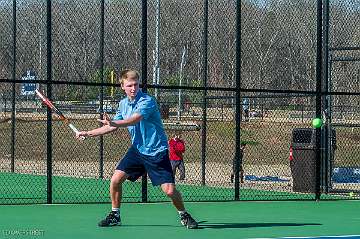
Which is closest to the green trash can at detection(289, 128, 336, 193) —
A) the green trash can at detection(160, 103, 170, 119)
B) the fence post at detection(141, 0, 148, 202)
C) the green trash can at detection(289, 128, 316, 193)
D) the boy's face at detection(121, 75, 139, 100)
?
the green trash can at detection(289, 128, 316, 193)

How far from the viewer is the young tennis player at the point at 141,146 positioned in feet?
36.8

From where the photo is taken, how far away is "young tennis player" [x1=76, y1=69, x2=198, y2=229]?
1123cm

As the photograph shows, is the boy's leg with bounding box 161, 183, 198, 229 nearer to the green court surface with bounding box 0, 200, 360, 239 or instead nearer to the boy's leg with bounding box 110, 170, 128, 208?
the green court surface with bounding box 0, 200, 360, 239

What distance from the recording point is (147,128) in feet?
37.4

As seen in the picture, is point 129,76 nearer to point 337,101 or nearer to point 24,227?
point 24,227

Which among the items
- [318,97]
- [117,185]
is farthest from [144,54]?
[117,185]

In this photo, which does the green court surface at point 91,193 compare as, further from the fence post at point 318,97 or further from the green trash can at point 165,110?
the green trash can at point 165,110

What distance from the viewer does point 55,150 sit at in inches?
1129

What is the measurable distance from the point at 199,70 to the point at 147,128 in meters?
8.36

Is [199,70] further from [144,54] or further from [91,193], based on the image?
[144,54]

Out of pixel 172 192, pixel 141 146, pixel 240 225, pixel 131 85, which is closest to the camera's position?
pixel 131 85

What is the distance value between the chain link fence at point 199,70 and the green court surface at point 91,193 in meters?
0.03

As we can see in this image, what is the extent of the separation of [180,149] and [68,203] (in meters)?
7.67

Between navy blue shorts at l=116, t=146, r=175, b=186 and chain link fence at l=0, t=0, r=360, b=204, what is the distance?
149 inches
